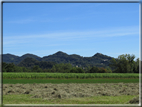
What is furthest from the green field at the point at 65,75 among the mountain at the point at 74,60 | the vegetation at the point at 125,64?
the mountain at the point at 74,60

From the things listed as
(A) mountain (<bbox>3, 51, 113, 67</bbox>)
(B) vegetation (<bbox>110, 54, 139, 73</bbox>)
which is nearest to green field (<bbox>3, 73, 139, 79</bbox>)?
(B) vegetation (<bbox>110, 54, 139, 73</bbox>)

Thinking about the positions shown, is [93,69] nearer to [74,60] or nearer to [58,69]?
[58,69]

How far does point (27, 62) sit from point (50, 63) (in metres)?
7.83

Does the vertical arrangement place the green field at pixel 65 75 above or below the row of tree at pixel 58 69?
below

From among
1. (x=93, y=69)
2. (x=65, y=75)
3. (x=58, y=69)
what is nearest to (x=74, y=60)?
(x=93, y=69)

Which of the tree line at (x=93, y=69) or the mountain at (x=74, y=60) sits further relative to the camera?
the mountain at (x=74, y=60)

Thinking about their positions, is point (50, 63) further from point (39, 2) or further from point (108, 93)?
point (39, 2)

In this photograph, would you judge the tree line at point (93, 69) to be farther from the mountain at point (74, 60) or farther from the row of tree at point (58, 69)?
the mountain at point (74, 60)

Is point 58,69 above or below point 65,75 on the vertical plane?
above

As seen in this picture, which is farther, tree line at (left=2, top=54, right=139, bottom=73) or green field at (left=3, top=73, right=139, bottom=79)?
tree line at (left=2, top=54, right=139, bottom=73)

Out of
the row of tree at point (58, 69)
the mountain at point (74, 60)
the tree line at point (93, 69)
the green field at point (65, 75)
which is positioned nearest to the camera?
the green field at point (65, 75)

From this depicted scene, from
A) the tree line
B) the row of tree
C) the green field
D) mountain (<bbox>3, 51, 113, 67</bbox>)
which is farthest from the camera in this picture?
mountain (<bbox>3, 51, 113, 67</bbox>)

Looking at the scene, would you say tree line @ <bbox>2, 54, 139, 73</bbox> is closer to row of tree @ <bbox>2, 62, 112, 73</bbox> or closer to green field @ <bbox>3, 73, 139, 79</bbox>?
row of tree @ <bbox>2, 62, 112, 73</bbox>

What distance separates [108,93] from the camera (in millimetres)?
→ 9789
